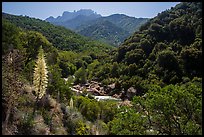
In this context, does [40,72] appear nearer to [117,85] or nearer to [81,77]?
[117,85]

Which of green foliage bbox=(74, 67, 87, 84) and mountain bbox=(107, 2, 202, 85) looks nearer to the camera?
mountain bbox=(107, 2, 202, 85)

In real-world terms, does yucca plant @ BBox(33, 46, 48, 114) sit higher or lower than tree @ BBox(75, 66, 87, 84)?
higher

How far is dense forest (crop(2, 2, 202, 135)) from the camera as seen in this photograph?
1426 centimetres

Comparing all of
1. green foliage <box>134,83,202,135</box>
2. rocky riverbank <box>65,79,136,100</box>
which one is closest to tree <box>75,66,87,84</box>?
rocky riverbank <box>65,79,136,100</box>

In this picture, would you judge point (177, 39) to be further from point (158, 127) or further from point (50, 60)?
point (158, 127)

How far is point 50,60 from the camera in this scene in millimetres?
31016

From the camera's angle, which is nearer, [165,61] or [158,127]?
[158,127]

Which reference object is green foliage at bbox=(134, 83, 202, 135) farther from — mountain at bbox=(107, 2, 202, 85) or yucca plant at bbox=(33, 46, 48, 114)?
mountain at bbox=(107, 2, 202, 85)

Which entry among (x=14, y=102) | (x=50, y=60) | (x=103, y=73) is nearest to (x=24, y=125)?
(x=14, y=102)

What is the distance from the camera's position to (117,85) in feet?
178

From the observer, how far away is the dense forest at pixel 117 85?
14258 mm

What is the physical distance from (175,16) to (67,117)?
48.6m

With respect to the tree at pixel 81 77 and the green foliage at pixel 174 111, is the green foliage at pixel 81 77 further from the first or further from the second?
the green foliage at pixel 174 111

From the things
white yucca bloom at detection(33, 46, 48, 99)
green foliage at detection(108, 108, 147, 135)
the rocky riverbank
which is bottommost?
the rocky riverbank
